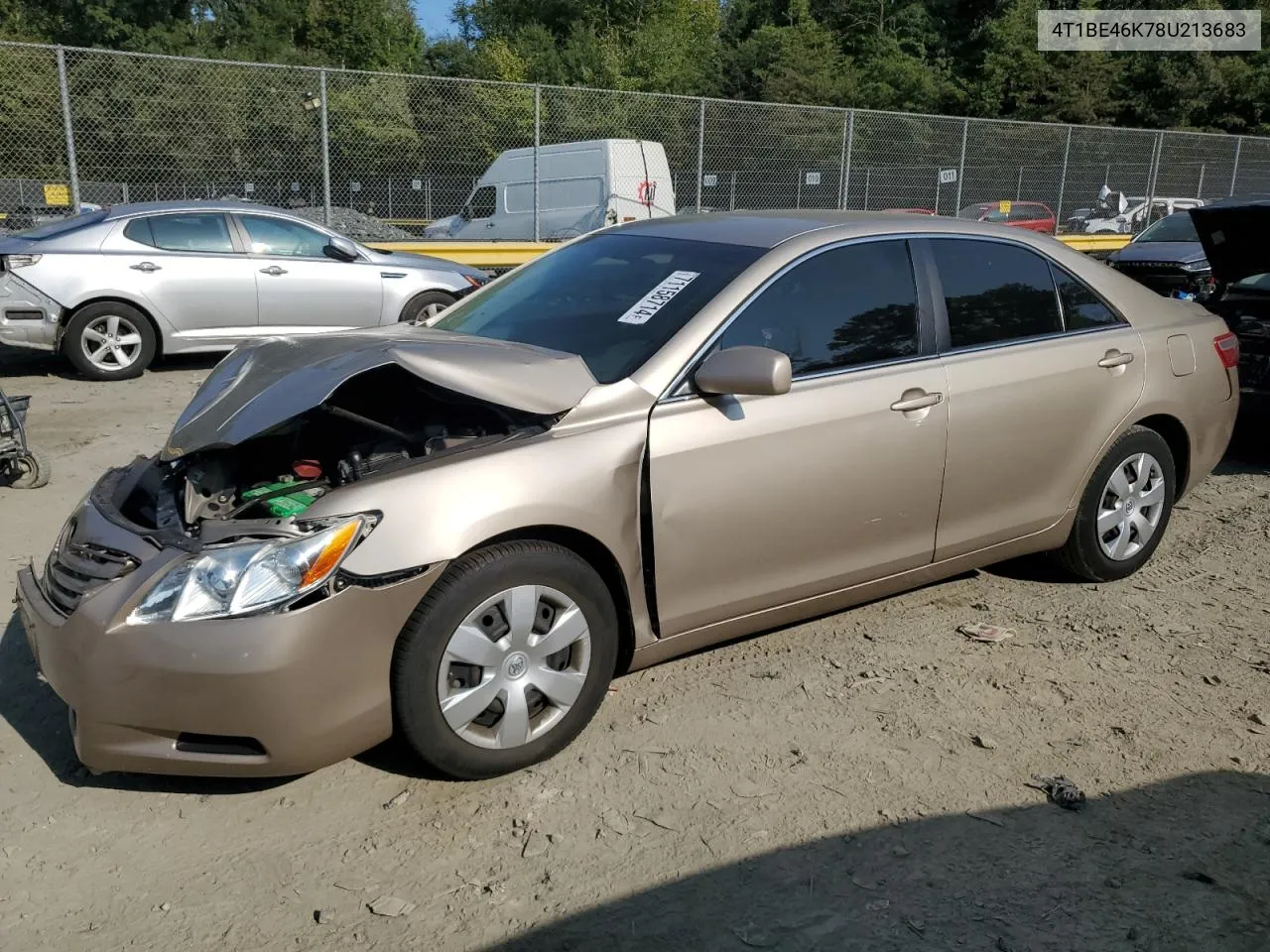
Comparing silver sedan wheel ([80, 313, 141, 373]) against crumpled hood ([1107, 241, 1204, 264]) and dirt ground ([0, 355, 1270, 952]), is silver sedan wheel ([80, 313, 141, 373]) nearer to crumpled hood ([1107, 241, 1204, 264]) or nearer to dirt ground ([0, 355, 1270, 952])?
dirt ground ([0, 355, 1270, 952])

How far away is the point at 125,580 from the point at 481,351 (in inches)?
47.7

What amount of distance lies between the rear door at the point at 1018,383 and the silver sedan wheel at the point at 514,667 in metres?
1.64

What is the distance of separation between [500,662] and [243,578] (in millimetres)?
740

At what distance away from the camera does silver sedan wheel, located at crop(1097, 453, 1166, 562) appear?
4711 millimetres

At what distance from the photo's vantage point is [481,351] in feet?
11.1

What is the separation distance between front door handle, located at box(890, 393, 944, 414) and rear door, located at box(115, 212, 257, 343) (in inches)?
290

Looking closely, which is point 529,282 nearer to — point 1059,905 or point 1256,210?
point 1059,905

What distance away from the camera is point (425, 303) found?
10500mm

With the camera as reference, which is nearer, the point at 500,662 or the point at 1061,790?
the point at 500,662

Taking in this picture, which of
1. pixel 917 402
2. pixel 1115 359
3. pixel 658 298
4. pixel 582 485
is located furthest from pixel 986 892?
pixel 1115 359

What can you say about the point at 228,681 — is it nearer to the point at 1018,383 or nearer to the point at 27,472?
the point at 1018,383

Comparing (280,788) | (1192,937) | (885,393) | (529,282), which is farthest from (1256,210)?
(280,788)

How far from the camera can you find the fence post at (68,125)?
10.8 m

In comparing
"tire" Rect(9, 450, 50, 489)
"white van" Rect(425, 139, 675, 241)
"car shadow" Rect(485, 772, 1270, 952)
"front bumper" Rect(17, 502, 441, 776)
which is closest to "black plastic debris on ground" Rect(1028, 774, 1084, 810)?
"car shadow" Rect(485, 772, 1270, 952)
